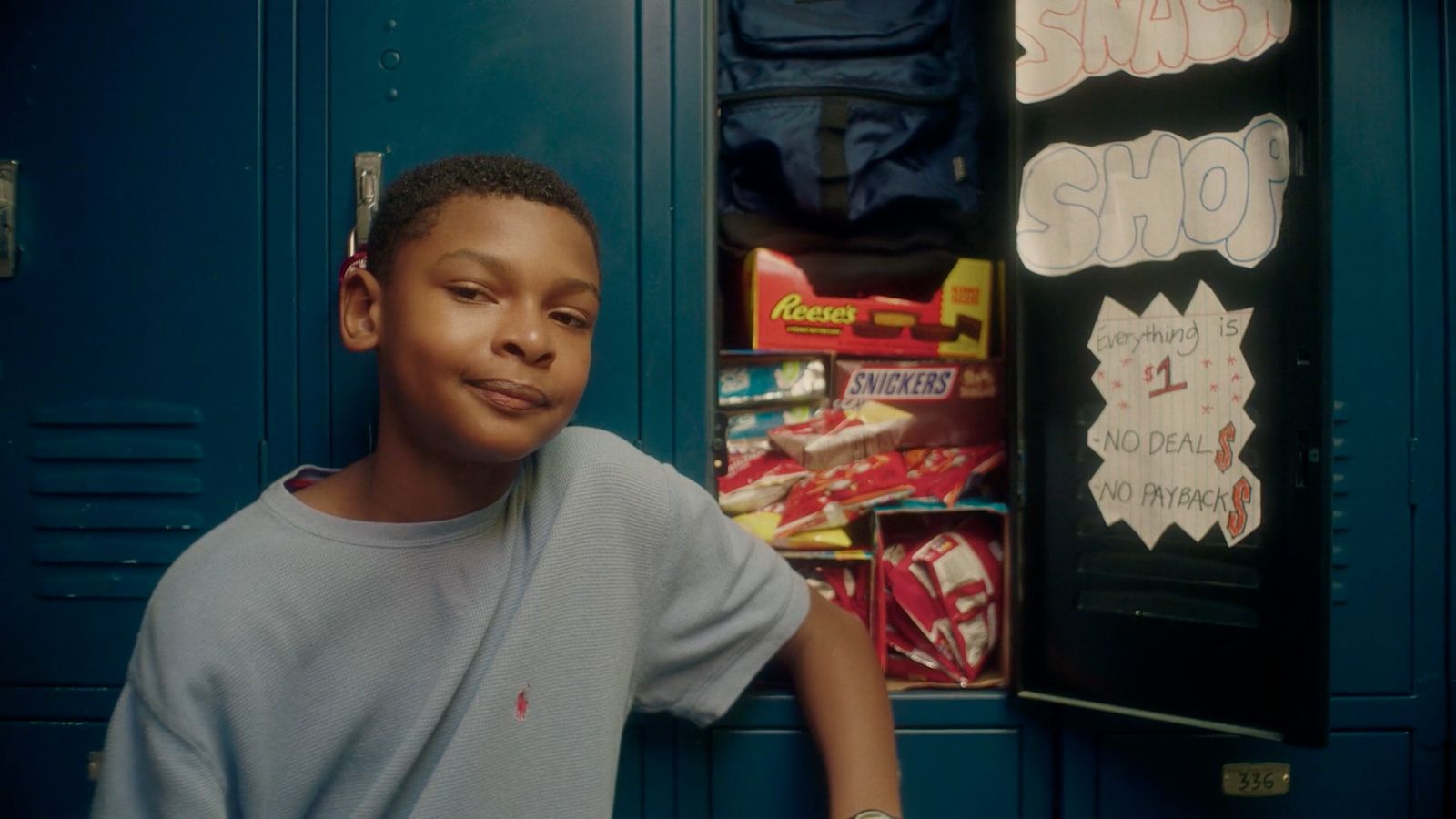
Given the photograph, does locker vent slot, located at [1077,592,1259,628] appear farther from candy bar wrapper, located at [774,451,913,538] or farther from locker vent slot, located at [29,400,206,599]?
locker vent slot, located at [29,400,206,599]

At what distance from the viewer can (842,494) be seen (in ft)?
4.33

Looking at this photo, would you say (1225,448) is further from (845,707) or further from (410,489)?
(410,489)

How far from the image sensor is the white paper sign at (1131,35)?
1.10 meters

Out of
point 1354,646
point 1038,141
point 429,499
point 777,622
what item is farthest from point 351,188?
point 1354,646

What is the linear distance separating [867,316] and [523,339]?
0.77 meters

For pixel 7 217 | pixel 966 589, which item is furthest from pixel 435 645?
pixel 7 217

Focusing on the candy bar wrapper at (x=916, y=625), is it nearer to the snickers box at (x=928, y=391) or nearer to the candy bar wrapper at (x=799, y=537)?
the candy bar wrapper at (x=799, y=537)

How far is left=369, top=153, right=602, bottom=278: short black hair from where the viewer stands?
0.85m

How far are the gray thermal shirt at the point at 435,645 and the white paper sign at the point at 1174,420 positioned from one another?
1.91ft

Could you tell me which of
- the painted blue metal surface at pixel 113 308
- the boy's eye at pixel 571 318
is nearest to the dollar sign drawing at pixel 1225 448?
the boy's eye at pixel 571 318

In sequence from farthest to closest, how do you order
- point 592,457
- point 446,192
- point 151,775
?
point 592,457 → point 446,192 → point 151,775

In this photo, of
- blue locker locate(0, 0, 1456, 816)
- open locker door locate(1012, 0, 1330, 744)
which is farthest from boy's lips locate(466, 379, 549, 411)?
open locker door locate(1012, 0, 1330, 744)

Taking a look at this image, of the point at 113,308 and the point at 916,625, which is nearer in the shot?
the point at 113,308

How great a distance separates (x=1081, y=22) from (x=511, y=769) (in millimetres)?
1353
